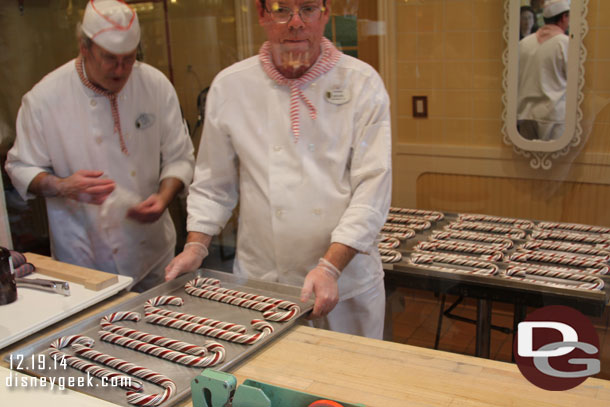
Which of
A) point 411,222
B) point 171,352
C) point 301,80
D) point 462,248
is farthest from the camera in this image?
point 411,222

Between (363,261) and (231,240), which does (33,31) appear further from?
(363,261)

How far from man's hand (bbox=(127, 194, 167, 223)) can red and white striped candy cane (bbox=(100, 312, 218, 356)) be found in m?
0.74

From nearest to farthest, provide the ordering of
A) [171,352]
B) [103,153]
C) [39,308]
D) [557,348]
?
1. [171,352]
2. [557,348]
3. [39,308]
4. [103,153]

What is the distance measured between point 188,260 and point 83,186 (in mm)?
626

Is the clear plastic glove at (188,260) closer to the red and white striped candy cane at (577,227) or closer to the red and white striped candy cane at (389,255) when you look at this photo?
the red and white striped candy cane at (389,255)

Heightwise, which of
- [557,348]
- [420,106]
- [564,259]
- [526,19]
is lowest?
[557,348]

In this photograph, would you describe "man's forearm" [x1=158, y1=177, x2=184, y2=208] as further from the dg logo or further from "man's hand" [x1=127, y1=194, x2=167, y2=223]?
the dg logo

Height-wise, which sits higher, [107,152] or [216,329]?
[107,152]

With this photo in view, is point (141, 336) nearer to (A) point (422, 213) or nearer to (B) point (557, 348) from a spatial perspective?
(B) point (557, 348)

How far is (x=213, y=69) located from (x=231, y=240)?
0.61 metres

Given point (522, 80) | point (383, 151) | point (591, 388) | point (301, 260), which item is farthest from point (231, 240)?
point (591, 388)

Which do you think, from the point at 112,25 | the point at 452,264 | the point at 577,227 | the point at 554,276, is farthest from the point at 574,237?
the point at 112,25

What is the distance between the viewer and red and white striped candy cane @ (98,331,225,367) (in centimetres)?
105

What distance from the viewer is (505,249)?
→ 1480mm
